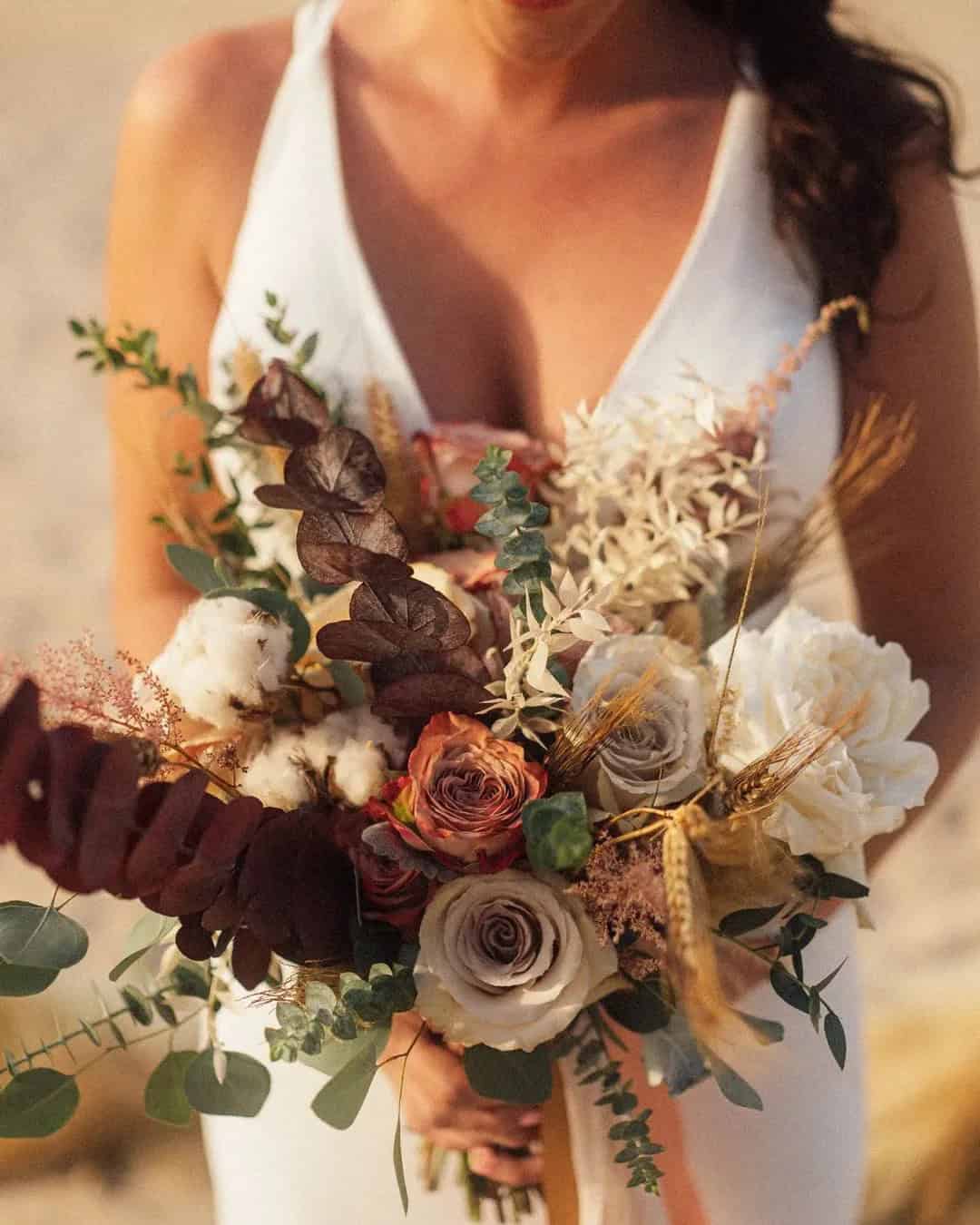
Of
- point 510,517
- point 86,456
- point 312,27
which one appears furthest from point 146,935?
point 86,456

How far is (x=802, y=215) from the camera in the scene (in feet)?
4.41

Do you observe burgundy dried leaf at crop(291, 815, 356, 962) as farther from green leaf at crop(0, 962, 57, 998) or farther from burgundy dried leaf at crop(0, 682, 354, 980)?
green leaf at crop(0, 962, 57, 998)

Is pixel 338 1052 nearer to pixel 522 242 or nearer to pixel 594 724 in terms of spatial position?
pixel 594 724

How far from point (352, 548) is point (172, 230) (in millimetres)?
725

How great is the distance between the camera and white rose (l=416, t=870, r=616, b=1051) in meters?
0.78

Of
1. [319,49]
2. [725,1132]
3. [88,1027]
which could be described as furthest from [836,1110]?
[319,49]

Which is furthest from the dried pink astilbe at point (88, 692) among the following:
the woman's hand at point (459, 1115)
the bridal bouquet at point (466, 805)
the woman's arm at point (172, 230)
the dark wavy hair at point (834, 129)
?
the dark wavy hair at point (834, 129)

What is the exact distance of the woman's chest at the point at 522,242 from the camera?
1.33m

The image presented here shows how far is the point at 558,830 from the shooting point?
75 cm

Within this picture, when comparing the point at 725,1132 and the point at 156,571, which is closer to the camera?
the point at 725,1132

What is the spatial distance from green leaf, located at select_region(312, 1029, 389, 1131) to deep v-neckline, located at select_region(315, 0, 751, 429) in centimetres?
65

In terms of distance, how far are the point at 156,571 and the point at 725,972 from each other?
75 centimetres

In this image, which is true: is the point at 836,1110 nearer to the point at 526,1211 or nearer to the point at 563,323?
the point at 526,1211

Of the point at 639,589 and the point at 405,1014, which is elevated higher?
the point at 639,589
